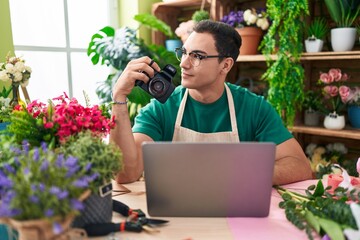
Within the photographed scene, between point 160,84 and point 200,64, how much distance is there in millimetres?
226

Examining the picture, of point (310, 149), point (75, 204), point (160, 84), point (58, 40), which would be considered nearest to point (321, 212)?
point (75, 204)

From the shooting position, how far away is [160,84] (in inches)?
56.4

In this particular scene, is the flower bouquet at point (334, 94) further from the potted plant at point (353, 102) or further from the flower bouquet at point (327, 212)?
A: the flower bouquet at point (327, 212)

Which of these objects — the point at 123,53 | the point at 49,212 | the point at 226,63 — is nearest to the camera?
the point at 49,212

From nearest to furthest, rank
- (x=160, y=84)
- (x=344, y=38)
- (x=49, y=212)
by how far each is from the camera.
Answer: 1. (x=49, y=212)
2. (x=160, y=84)
3. (x=344, y=38)

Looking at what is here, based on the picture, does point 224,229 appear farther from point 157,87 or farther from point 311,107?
point 311,107

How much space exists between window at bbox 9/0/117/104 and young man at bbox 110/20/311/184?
4.55 feet

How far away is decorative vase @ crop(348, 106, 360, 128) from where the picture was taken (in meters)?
2.35

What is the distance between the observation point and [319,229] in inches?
35.2

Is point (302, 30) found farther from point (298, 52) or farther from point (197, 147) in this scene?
point (197, 147)

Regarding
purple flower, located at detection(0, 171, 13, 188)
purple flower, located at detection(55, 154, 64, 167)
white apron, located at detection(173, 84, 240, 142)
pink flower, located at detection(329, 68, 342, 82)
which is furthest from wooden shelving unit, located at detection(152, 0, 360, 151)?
purple flower, located at detection(0, 171, 13, 188)

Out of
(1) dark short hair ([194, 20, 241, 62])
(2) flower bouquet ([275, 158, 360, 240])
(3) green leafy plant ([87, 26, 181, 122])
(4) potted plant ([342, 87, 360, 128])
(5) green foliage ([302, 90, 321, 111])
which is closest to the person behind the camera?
(2) flower bouquet ([275, 158, 360, 240])

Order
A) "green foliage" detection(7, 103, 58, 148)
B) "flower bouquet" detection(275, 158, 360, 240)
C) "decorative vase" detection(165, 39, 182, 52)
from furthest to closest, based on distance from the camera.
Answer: "decorative vase" detection(165, 39, 182, 52) < "green foliage" detection(7, 103, 58, 148) < "flower bouquet" detection(275, 158, 360, 240)

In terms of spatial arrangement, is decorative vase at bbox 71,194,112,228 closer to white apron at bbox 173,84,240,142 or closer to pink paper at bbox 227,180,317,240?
pink paper at bbox 227,180,317,240
